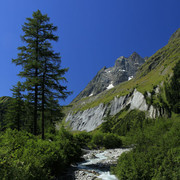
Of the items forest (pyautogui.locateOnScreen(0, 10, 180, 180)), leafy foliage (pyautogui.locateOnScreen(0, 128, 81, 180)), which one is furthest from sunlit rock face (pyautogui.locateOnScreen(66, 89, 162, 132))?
leafy foliage (pyautogui.locateOnScreen(0, 128, 81, 180))

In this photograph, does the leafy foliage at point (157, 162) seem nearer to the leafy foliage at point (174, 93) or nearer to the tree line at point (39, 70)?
the tree line at point (39, 70)

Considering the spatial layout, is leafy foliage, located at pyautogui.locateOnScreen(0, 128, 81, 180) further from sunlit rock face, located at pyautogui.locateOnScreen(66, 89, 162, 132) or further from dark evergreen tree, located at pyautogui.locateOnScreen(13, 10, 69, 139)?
sunlit rock face, located at pyautogui.locateOnScreen(66, 89, 162, 132)

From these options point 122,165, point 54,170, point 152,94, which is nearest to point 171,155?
point 122,165

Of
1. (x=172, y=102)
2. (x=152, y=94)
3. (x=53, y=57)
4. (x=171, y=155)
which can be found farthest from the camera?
(x=152, y=94)

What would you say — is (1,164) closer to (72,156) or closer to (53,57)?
(72,156)

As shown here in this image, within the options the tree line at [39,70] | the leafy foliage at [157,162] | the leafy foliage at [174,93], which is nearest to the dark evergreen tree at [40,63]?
the tree line at [39,70]

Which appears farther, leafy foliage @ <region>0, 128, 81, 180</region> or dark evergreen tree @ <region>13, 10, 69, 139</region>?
dark evergreen tree @ <region>13, 10, 69, 139</region>

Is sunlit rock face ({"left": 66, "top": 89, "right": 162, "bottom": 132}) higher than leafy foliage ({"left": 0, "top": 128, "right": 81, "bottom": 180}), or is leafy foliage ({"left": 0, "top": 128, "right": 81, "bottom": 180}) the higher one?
sunlit rock face ({"left": 66, "top": 89, "right": 162, "bottom": 132})

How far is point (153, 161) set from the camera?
9859 millimetres

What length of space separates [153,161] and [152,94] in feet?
351

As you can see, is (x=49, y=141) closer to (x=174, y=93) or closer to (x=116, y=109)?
(x=174, y=93)

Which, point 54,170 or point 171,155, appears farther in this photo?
point 54,170

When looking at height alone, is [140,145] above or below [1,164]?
below

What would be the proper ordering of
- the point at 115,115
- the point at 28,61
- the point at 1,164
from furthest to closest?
the point at 115,115, the point at 28,61, the point at 1,164
